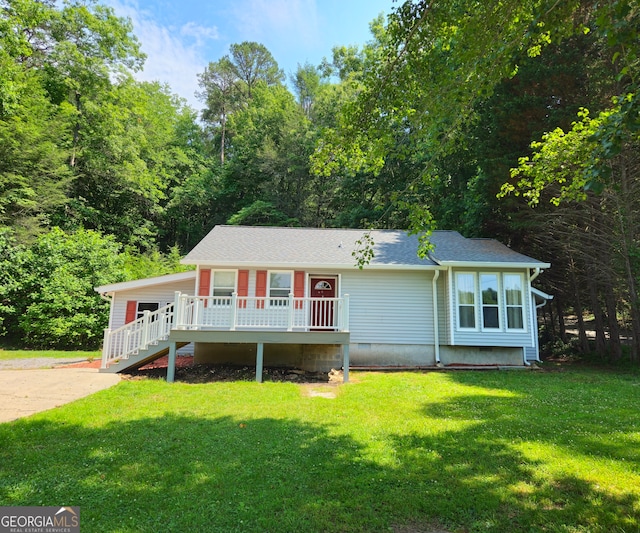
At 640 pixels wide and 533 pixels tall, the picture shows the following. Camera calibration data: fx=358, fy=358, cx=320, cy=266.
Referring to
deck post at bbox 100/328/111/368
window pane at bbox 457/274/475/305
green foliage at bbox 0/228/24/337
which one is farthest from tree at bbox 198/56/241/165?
window pane at bbox 457/274/475/305

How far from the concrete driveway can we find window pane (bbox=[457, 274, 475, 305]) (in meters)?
9.91

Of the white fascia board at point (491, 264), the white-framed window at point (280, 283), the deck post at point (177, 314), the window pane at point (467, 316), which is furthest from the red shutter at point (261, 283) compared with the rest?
the window pane at point (467, 316)

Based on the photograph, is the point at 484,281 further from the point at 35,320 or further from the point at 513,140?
the point at 35,320

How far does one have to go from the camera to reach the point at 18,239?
52.0 feet

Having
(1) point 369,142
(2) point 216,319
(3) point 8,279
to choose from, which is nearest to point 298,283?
(2) point 216,319

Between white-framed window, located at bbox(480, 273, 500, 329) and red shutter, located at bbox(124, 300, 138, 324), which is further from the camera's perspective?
red shutter, located at bbox(124, 300, 138, 324)

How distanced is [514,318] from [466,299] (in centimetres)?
158

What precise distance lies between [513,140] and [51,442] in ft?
50.1

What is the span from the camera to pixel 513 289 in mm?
11500

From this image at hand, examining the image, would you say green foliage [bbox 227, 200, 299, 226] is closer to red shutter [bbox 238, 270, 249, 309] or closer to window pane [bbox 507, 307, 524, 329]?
red shutter [bbox 238, 270, 249, 309]

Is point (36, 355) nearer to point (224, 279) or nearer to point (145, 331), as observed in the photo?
point (145, 331)

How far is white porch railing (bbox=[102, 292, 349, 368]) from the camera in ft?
30.1

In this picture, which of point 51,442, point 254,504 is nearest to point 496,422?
point 254,504

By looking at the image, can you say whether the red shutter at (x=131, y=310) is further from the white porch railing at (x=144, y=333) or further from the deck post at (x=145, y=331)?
the deck post at (x=145, y=331)
